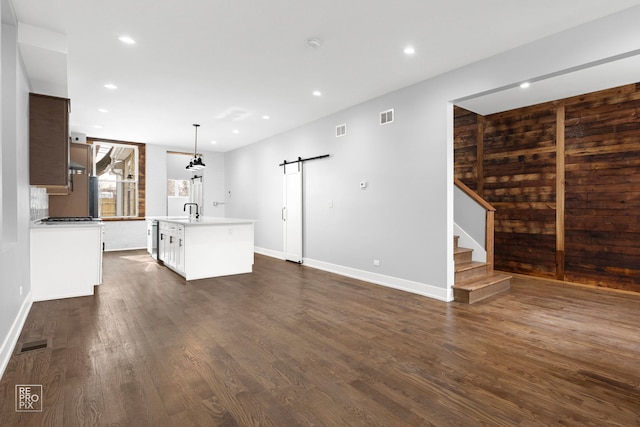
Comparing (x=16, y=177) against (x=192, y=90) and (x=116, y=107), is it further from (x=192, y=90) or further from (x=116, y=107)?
(x=116, y=107)

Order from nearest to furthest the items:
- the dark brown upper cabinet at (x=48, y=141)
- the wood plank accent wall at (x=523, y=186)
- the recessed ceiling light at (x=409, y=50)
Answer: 1. the recessed ceiling light at (x=409, y=50)
2. the dark brown upper cabinet at (x=48, y=141)
3. the wood plank accent wall at (x=523, y=186)

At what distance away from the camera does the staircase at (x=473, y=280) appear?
4168mm

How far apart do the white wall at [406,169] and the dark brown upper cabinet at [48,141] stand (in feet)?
12.9

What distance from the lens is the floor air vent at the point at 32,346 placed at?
8.93ft

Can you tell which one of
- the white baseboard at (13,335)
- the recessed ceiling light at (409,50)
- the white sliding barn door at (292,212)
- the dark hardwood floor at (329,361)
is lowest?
the dark hardwood floor at (329,361)

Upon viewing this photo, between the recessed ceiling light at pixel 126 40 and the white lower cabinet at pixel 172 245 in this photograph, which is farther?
the white lower cabinet at pixel 172 245

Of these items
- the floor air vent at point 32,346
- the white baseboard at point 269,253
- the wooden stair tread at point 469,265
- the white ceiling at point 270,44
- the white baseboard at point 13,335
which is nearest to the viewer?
the white baseboard at point 13,335

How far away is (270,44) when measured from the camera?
353 centimetres

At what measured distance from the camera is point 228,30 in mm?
3262

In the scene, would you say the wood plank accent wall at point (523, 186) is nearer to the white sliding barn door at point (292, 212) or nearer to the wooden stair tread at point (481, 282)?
the wooden stair tread at point (481, 282)

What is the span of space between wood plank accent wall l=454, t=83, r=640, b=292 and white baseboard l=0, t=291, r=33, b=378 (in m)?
6.81

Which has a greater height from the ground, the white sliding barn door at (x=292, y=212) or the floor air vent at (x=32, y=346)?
the white sliding barn door at (x=292, y=212)

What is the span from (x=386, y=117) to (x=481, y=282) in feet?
9.01

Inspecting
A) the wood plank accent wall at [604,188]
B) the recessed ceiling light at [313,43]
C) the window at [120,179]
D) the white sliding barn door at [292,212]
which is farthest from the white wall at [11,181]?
the wood plank accent wall at [604,188]
